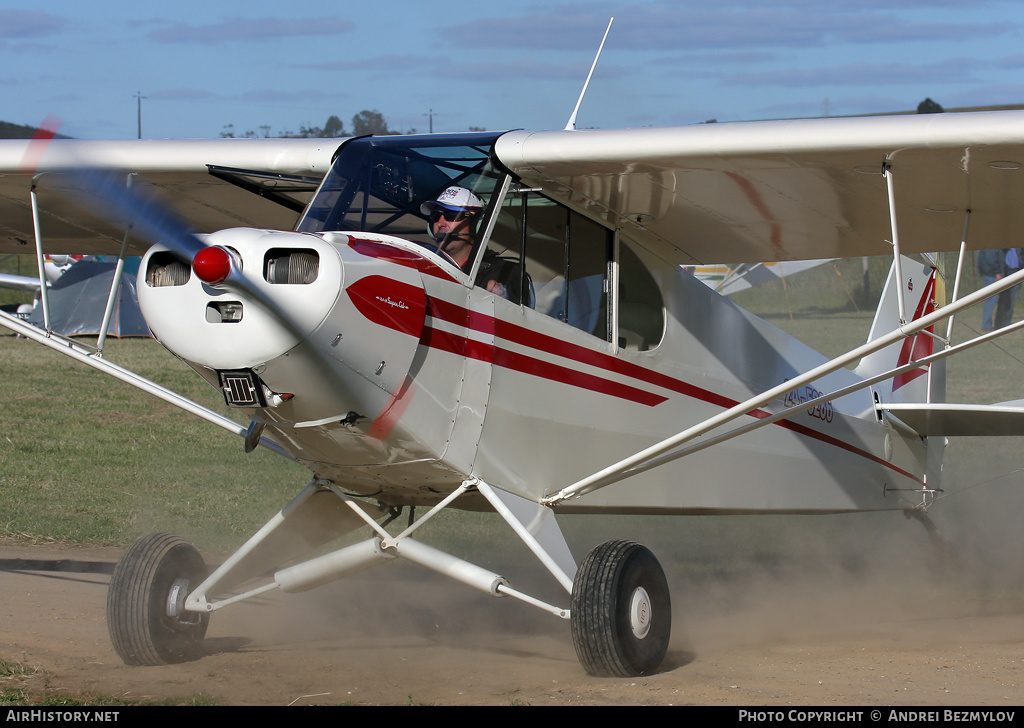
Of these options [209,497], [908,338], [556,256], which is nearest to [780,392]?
[556,256]

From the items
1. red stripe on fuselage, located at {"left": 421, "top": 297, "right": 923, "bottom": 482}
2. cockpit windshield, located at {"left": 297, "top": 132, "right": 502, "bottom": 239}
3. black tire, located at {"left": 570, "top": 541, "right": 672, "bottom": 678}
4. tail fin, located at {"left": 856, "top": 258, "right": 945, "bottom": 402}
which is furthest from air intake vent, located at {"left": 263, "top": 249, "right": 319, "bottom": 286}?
tail fin, located at {"left": 856, "top": 258, "right": 945, "bottom": 402}

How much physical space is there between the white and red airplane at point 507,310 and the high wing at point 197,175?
23mm

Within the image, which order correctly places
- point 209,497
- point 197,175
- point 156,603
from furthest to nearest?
point 209,497 < point 197,175 < point 156,603

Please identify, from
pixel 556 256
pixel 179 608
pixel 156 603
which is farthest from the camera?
pixel 556 256

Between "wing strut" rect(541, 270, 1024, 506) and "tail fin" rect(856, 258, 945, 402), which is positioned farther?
"tail fin" rect(856, 258, 945, 402)

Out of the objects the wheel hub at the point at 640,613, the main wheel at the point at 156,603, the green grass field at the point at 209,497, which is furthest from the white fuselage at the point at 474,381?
the green grass field at the point at 209,497

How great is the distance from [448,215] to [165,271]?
141 cm

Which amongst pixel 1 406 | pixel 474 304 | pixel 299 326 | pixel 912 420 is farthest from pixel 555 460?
pixel 1 406

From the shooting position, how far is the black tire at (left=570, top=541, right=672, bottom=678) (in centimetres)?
482

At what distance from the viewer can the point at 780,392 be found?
5168 millimetres

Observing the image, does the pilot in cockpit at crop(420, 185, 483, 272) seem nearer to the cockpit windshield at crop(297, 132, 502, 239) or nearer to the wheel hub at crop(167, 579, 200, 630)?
the cockpit windshield at crop(297, 132, 502, 239)

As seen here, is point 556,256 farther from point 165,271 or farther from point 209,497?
point 209,497

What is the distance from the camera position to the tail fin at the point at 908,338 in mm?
8836

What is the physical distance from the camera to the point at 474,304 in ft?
16.1
